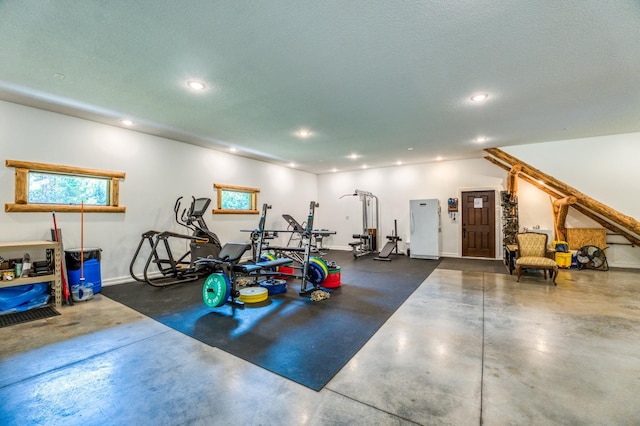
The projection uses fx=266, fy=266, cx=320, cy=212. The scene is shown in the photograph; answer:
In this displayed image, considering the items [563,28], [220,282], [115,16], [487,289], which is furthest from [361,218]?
[115,16]

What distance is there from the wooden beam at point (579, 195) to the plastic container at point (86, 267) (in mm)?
8758

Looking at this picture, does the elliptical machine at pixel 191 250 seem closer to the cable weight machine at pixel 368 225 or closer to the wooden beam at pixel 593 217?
the cable weight machine at pixel 368 225

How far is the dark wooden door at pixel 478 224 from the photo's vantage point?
25.4 ft

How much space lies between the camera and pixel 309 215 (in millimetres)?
4520

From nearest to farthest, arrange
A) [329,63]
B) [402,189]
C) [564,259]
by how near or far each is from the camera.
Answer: [329,63] → [564,259] → [402,189]

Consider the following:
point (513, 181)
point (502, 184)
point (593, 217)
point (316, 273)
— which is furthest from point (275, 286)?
point (593, 217)

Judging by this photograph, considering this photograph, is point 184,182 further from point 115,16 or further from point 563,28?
point 563,28

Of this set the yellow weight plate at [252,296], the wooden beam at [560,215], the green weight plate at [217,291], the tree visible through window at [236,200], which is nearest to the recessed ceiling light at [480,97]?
the wooden beam at [560,215]

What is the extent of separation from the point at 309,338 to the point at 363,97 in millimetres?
3271

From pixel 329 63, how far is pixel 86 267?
484 centimetres

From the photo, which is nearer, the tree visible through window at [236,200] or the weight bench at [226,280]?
the weight bench at [226,280]

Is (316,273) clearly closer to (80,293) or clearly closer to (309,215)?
(309,215)

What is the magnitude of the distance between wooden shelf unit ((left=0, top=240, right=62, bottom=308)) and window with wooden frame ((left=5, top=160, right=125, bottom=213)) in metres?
0.72

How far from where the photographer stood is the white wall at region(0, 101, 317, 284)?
161 inches
